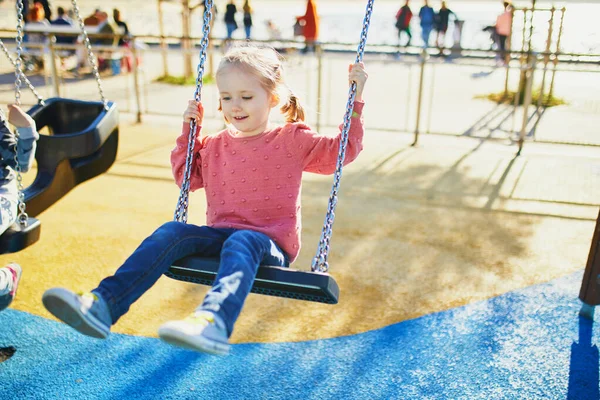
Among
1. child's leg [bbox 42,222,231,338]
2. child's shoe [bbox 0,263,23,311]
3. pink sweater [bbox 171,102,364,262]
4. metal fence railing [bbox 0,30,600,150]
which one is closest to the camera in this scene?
child's leg [bbox 42,222,231,338]

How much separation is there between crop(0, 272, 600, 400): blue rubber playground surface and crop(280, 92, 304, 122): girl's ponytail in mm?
1222

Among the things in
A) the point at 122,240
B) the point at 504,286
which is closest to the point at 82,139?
the point at 122,240

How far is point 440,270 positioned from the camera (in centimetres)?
385

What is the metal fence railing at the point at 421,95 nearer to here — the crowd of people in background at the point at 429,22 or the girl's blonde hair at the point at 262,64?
the crowd of people in background at the point at 429,22

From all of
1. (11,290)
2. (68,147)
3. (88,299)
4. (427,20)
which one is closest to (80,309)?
(88,299)

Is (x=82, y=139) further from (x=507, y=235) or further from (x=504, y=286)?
(x=507, y=235)

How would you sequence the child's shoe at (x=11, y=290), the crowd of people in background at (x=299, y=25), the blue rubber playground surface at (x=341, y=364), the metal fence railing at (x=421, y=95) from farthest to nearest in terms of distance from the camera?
the crowd of people in background at (x=299, y=25)
the metal fence railing at (x=421, y=95)
the blue rubber playground surface at (x=341, y=364)
the child's shoe at (x=11, y=290)

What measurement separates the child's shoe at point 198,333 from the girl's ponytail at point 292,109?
3.44ft

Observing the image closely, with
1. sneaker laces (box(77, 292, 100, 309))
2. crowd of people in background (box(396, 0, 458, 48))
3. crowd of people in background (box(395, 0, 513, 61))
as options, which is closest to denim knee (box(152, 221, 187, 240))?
sneaker laces (box(77, 292, 100, 309))

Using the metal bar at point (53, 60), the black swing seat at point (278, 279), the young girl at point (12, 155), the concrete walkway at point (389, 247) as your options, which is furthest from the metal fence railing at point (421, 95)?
the black swing seat at point (278, 279)

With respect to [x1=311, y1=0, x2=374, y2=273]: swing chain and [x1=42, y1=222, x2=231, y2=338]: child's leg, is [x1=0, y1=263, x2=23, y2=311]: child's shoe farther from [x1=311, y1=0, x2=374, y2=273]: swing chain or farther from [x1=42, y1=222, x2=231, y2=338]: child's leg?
[x1=311, y1=0, x2=374, y2=273]: swing chain

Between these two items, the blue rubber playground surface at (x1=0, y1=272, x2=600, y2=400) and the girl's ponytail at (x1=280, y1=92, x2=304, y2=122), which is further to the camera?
the blue rubber playground surface at (x1=0, y1=272, x2=600, y2=400)

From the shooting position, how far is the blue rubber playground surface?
8.66 ft

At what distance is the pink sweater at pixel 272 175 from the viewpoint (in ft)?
7.68
